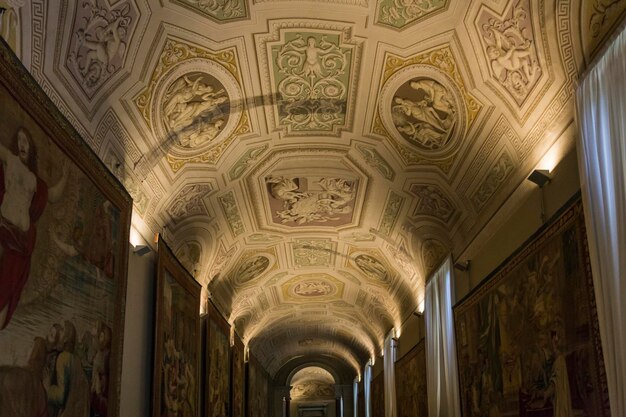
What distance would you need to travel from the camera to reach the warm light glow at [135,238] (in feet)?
41.3

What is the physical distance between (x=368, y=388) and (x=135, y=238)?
27.7 m

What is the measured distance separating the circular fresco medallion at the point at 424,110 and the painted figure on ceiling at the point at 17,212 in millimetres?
6794

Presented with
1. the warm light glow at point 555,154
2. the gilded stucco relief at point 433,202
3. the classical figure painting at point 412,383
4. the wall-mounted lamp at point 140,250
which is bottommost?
the classical figure painting at point 412,383

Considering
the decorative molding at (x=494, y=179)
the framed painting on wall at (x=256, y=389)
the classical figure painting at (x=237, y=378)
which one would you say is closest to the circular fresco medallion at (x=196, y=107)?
the decorative molding at (x=494, y=179)

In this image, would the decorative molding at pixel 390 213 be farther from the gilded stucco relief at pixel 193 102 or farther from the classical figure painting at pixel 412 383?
the gilded stucco relief at pixel 193 102

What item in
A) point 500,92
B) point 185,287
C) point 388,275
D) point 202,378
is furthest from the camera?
point 388,275

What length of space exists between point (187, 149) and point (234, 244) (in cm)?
679

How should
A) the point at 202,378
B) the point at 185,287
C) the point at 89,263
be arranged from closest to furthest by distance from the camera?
1. the point at 89,263
2. the point at 185,287
3. the point at 202,378

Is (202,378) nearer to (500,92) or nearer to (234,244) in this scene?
(234,244)

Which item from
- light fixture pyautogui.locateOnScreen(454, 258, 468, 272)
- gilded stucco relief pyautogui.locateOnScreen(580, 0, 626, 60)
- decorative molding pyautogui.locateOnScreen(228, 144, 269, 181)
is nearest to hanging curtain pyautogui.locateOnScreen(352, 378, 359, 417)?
light fixture pyautogui.locateOnScreen(454, 258, 468, 272)

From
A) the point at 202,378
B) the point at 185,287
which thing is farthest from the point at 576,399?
the point at 202,378

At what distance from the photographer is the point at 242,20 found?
36.0 feet

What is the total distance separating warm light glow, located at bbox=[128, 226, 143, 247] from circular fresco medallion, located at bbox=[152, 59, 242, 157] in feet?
5.55

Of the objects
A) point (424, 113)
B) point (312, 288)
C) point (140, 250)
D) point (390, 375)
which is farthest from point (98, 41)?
point (390, 375)
